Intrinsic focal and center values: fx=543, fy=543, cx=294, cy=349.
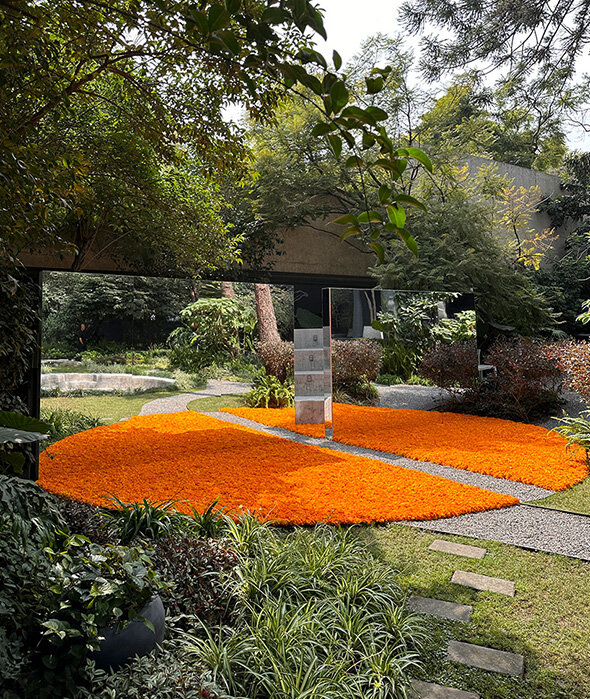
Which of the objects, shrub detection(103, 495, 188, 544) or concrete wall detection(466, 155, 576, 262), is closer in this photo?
shrub detection(103, 495, 188, 544)

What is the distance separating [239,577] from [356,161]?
2188 millimetres

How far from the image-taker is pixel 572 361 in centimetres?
704

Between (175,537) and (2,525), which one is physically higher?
(2,525)

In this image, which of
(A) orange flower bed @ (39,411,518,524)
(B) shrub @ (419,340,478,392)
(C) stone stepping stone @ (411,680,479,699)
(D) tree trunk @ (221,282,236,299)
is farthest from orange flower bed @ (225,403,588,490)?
(C) stone stepping stone @ (411,680,479,699)

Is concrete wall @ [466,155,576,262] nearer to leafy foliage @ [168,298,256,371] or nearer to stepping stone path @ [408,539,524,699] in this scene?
leafy foliage @ [168,298,256,371]

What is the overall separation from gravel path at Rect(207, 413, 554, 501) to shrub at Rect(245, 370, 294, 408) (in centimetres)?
26

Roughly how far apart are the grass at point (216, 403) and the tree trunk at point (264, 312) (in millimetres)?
760

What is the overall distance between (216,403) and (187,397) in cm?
38

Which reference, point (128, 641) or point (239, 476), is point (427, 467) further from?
point (128, 641)

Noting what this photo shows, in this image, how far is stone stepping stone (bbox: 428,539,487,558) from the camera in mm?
3284

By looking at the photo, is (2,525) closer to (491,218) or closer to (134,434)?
(134,434)

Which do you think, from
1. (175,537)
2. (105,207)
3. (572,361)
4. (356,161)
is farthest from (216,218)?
(356,161)

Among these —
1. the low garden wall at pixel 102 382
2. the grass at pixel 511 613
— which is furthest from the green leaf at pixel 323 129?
the low garden wall at pixel 102 382

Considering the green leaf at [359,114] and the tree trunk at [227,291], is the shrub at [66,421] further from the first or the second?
the green leaf at [359,114]
